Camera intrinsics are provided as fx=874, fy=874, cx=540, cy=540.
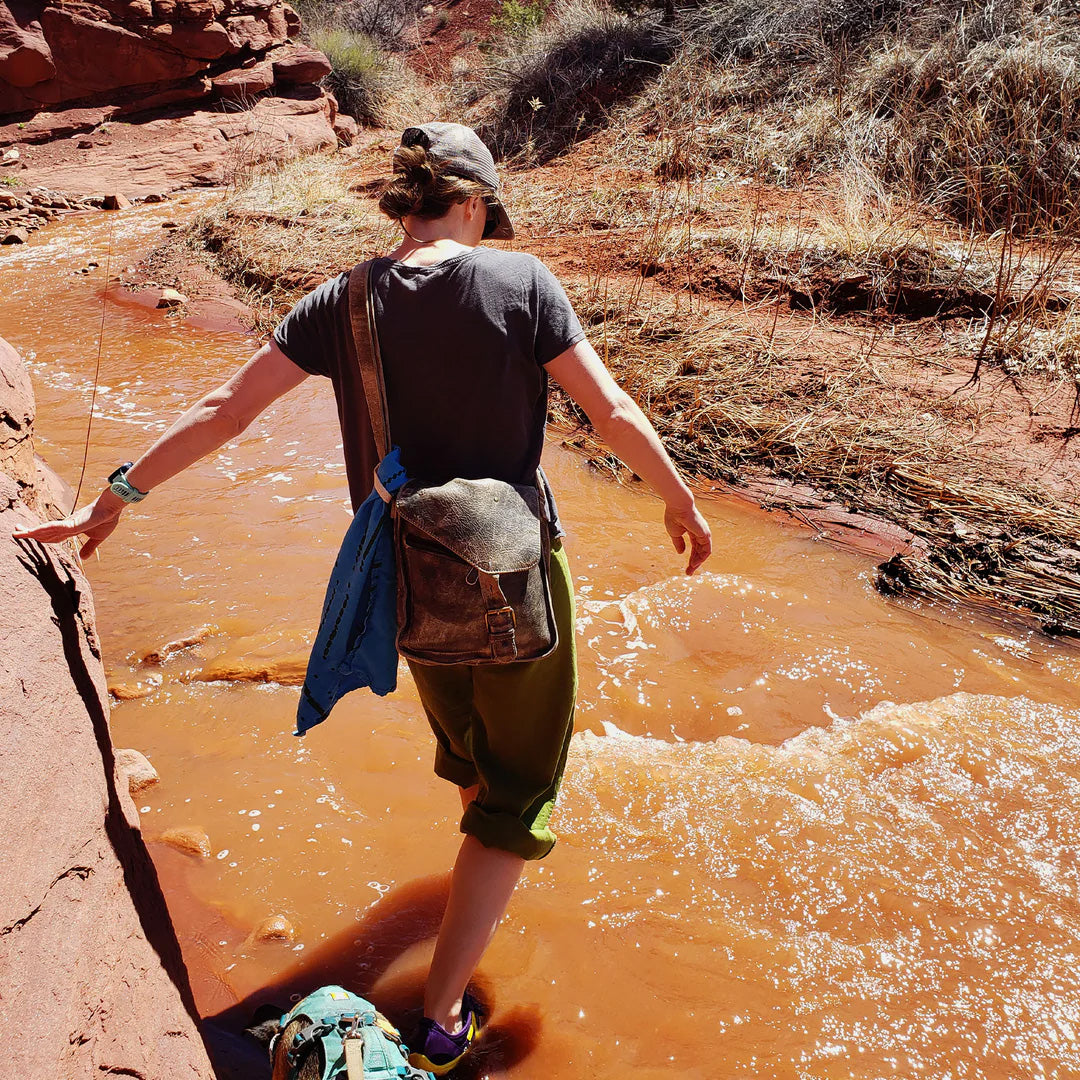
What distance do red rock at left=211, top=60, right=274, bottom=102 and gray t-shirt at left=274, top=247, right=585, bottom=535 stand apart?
12.2 meters

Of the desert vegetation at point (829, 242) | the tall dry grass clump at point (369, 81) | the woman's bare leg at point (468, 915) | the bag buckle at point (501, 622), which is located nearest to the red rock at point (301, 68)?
the tall dry grass clump at point (369, 81)

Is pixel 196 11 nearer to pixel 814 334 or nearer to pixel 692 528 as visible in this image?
pixel 814 334

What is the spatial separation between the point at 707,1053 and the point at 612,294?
459 cm

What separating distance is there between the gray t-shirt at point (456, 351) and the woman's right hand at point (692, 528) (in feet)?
0.94

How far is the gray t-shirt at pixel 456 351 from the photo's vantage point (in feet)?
4.47

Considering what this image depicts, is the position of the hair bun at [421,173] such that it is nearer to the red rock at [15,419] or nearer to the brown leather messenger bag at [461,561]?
the brown leather messenger bag at [461,561]

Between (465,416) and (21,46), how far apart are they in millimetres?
12414

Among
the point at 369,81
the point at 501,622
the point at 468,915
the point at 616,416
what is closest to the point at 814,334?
the point at 616,416

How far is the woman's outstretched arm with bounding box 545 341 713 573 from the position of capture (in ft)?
4.69

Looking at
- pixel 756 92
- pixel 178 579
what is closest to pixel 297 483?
pixel 178 579

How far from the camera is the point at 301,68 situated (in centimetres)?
1207

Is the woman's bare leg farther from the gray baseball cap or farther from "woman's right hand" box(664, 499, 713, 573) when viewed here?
the gray baseball cap

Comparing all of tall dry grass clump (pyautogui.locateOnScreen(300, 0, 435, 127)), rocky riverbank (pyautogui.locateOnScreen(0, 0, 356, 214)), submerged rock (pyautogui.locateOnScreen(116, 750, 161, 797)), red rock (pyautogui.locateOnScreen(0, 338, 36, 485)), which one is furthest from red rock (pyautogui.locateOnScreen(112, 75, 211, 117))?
red rock (pyautogui.locateOnScreen(0, 338, 36, 485))

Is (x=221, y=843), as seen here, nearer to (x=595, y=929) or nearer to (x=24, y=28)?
(x=595, y=929)
